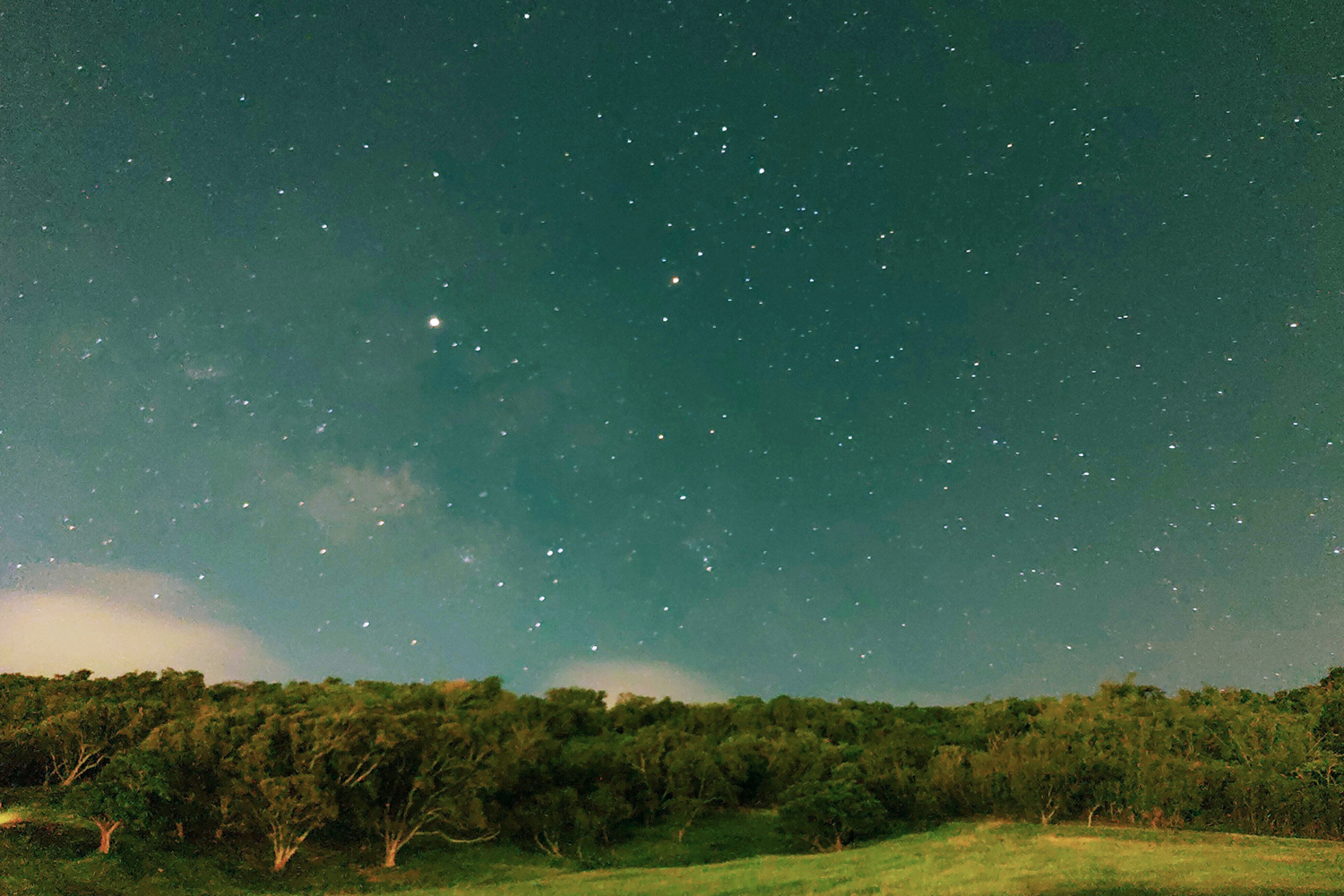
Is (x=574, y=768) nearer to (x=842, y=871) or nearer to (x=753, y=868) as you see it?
(x=753, y=868)

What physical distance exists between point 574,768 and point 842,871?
23024mm

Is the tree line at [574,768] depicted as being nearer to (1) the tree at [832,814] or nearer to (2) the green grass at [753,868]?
(1) the tree at [832,814]

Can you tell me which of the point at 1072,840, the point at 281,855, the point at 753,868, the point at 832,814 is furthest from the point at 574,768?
the point at 1072,840

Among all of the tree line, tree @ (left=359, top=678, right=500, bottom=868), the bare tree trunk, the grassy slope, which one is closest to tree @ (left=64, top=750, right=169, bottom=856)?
the tree line

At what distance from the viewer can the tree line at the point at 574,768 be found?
36969 millimetres

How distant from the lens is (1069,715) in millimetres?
54688

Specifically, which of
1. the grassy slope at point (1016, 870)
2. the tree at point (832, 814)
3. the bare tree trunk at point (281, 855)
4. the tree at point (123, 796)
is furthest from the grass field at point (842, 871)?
the tree at point (832, 814)

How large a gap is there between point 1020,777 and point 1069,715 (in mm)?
14966

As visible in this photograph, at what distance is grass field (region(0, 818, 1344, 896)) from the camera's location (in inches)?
891

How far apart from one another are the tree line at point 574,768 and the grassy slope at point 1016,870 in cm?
533

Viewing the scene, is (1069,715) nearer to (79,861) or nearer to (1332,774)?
(1332,774)

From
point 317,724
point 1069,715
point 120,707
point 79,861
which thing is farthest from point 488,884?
point 1069,715

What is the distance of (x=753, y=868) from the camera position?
3366 centimetres

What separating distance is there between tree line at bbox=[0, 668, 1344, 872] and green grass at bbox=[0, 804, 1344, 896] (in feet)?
4.63
